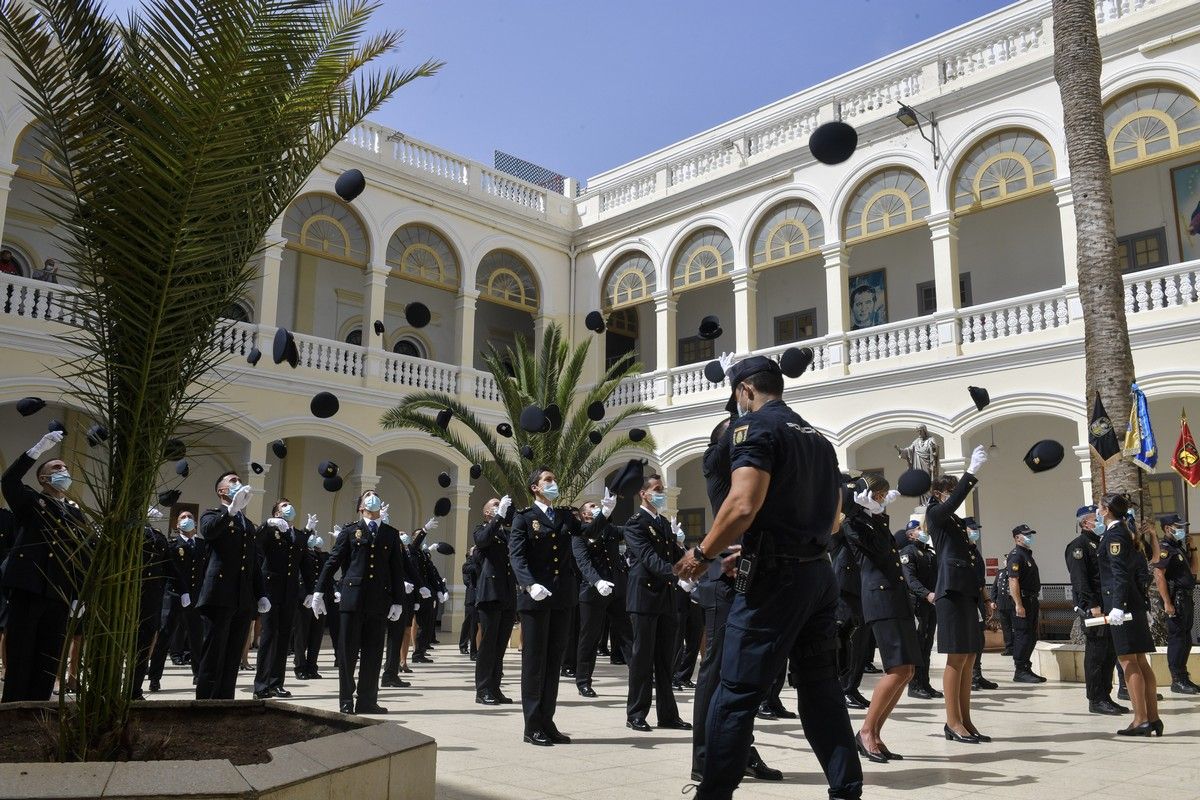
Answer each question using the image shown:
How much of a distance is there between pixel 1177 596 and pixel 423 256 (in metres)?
16.3

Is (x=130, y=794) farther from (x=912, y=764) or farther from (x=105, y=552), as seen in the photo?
(x=912, y=764)

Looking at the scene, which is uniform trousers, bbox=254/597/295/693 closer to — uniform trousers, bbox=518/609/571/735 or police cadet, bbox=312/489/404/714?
police cadet, bbox=312/489/404/714

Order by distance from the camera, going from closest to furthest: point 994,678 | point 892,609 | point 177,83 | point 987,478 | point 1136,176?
point 177,83 < point 892,609 < point 994,678 < point 1136,176 < point 987,478

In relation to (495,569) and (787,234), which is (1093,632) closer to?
(495,569)

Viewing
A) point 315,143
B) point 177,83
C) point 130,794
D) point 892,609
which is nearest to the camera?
point 130,794

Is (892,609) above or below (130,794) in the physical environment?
above

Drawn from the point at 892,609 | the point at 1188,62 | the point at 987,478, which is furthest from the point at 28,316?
the point at 1188,62

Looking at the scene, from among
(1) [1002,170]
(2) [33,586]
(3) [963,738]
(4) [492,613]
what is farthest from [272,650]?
(1) [1002,170]

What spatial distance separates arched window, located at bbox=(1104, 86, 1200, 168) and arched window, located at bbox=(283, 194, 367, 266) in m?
14.4

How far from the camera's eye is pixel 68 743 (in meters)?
4.00

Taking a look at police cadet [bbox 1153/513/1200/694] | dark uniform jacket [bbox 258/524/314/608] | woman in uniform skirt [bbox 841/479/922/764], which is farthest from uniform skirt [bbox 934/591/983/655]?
dark uniform jacket [bbox 258/524/314/608]

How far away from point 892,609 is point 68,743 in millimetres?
4632

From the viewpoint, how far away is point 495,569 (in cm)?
931

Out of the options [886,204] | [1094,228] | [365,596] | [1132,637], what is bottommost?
[1132,637]
